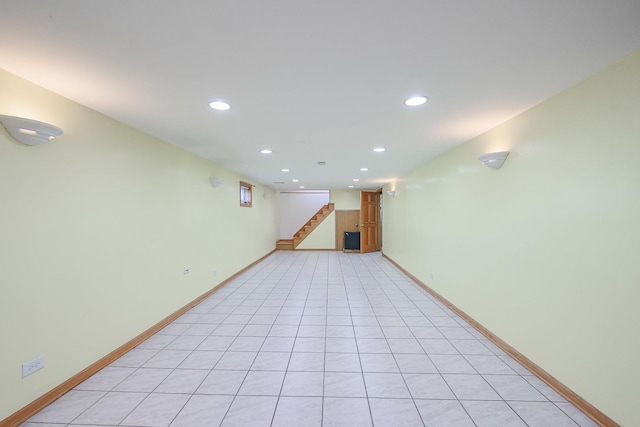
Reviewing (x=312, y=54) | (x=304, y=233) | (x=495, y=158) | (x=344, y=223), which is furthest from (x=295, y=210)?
(x=312, y=54)

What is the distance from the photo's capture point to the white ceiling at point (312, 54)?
1.20 m

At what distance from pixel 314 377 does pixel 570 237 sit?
2281 mm

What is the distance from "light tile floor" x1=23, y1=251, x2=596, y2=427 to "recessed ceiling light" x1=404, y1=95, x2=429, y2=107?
230cm

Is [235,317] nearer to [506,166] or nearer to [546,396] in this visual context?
[546,396]

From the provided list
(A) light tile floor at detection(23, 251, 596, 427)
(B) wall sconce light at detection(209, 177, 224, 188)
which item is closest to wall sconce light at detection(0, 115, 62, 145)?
(A) light tile floor at detection(23, 251, 596, 427)

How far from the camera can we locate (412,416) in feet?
6.16

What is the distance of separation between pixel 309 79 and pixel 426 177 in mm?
3753

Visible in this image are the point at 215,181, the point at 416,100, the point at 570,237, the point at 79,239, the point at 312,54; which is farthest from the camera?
the point at 215,181

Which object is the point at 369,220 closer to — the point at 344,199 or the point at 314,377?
the point at 344,199

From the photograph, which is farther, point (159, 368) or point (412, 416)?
point (159, 368)

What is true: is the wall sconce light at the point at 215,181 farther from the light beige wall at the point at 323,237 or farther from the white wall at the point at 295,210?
the white wall at the point at 295,210

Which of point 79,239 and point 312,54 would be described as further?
point 79,239

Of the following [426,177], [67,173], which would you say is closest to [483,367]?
[426,177]

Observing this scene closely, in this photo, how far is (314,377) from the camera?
2318 millimetres
